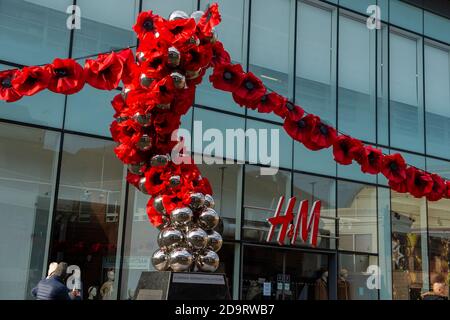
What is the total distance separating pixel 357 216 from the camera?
16.5 meters

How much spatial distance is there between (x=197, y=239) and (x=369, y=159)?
9.00 feet

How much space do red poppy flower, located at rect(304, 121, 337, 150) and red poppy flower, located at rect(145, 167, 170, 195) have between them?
6.85 feet

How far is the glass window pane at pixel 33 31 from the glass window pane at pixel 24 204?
1497 millimetres

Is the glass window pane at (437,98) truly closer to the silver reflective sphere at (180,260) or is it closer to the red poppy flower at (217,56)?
the red poppy flower at (217,56)

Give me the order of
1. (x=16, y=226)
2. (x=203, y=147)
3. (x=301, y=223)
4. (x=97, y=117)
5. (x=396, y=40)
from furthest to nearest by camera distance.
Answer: (x=396, y=40)
(x=301, y=223)
(x=203, y=147)
(x=97, y=117)
(x=16, y=226)

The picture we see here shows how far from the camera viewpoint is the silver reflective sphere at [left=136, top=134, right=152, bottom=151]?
6.19 meters

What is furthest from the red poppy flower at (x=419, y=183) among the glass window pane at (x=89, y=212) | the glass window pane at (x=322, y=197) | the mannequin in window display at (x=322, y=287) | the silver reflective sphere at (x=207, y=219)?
the mannequin in window display at (x=322, y=287)

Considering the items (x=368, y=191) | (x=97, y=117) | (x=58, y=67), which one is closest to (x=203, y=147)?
(x=97, y=117)

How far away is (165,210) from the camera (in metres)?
6.18

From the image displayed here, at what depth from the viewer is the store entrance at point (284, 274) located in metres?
14.5

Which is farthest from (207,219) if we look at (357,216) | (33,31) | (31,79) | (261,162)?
(357,216)

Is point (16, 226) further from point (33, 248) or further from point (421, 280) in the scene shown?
point (421, 280)

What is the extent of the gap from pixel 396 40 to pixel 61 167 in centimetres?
1130

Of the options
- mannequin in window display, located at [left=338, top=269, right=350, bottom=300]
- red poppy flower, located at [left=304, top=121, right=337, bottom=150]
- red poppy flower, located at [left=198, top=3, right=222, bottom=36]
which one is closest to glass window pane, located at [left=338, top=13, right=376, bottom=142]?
mannequin in window display, located at [left=338, top=269, right=350, bottom=300]
